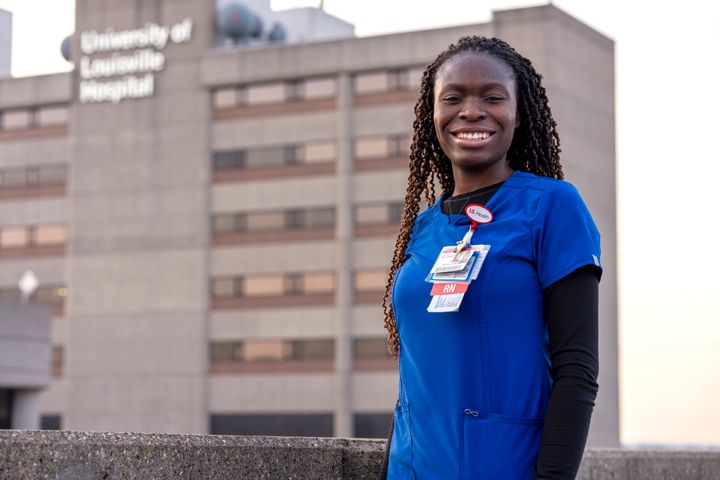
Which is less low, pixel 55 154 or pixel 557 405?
pixel 55 154

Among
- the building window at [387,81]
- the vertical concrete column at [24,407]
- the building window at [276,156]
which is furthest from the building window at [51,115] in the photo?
the vertical concrete column at [24,407]

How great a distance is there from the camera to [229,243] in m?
71.4

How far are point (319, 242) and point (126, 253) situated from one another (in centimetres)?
1129

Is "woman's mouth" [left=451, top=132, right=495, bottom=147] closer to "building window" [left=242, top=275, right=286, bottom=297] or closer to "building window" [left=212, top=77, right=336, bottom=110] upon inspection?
"building window" [left=242, top=275, right=286, bottom=297]

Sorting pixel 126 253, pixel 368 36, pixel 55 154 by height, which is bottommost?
pixel 126 253

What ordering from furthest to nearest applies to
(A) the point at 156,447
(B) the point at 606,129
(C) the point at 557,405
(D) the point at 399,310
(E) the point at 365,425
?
(B) the point at 606,129, (E) the point at 365,425, (A) the point at 156,447, (D) the point at 399,310, (C) the point at 557,405

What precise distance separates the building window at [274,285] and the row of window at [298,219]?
8.28 ft

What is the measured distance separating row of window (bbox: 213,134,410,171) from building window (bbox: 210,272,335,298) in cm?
595

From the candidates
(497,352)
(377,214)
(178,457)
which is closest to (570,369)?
(497,352)

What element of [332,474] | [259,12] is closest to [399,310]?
[332,474]

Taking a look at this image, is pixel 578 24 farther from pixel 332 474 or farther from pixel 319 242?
pixel 332 474

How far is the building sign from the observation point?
73.8 metres

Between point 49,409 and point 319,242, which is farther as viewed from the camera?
point 49,409

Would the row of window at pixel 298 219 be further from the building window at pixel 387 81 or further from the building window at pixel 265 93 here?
the building window at pixel 265 93
